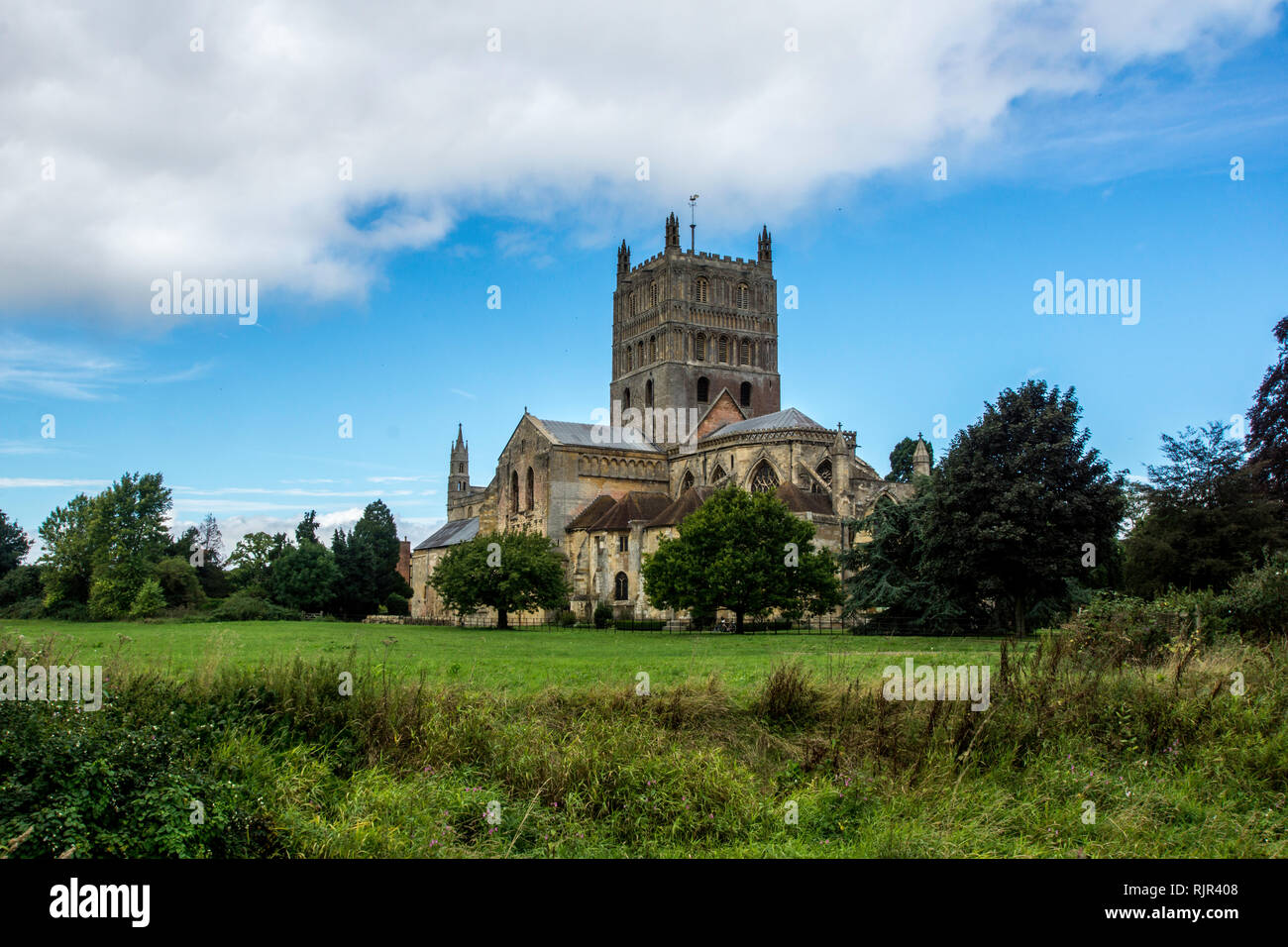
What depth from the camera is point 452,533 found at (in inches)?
3529

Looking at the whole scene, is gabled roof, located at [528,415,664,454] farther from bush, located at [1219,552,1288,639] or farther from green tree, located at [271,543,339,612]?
bush, located at [1219,552,1288,639]

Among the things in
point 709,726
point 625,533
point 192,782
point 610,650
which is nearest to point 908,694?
point 709,726

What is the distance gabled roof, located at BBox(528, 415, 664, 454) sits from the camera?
71.2 m

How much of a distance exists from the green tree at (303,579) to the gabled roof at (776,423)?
27.7 metres

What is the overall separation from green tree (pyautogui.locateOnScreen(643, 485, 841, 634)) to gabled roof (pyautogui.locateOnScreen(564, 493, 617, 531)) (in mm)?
19655

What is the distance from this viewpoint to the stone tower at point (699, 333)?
267 ft

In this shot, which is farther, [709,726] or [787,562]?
[787,562]

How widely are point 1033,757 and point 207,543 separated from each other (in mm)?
100359

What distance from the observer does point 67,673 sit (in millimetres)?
12812

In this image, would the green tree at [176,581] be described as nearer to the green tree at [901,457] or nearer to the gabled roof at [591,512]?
the gabled roof at [591,512]

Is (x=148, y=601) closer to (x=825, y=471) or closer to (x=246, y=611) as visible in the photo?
(x=246, y=611)

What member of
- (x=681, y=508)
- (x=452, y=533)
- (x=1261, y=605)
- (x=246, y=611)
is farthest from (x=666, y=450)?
(x=1261, y=605)

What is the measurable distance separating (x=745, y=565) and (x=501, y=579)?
13497 mm

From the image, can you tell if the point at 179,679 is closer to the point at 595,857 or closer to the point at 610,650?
the point at 595,857
